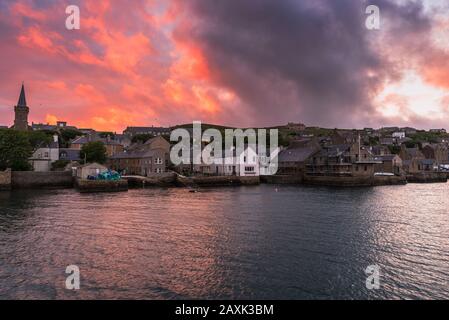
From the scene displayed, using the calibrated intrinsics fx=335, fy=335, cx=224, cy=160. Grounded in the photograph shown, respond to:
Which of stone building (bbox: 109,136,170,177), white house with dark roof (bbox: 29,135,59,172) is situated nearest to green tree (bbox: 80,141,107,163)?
stone building (bbox: 109,136,170,177)

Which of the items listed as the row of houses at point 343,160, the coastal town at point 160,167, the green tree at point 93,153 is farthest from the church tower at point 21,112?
the row of houses at point 343,160

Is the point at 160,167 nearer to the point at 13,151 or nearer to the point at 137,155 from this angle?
the point at 137,155

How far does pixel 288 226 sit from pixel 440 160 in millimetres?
150194

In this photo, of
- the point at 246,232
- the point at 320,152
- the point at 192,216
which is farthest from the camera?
the point at 320,152

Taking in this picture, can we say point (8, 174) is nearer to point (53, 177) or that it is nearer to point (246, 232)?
point (53, 177)

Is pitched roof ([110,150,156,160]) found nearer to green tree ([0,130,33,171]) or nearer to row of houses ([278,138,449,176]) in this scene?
green tree ([0,130,33,171])

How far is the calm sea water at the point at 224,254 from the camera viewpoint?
16062mm

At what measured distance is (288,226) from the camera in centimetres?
3036

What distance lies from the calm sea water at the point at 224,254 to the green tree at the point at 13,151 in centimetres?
4446

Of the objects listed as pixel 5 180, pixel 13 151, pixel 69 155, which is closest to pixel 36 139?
pixel 69 155

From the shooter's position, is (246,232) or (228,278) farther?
(246,232)

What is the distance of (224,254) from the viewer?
2155 centimetres

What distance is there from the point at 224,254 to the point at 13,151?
7379cm

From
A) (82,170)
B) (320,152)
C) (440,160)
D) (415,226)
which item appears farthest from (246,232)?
(440,160)
